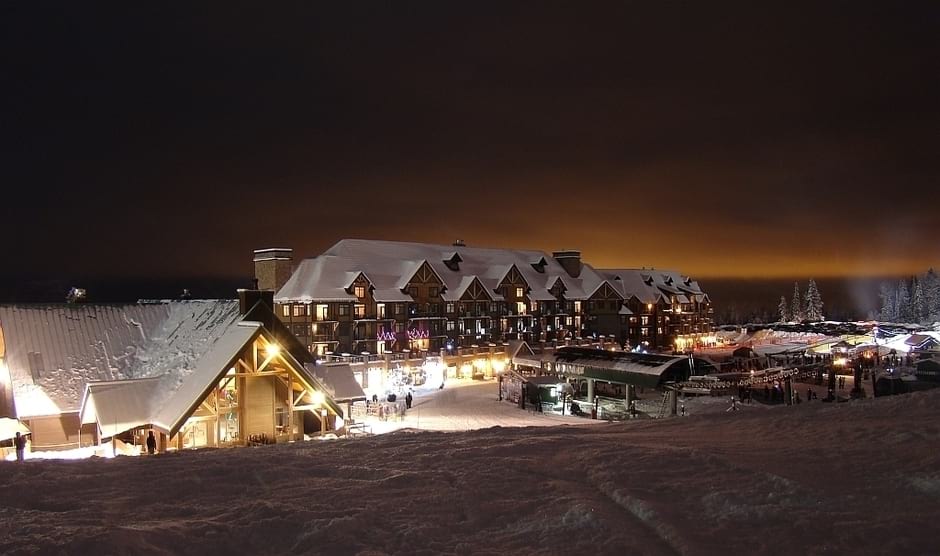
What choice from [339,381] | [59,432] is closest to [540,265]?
[339,381]

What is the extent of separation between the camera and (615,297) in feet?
229

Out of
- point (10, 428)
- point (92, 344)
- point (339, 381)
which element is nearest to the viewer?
point (10, 428)

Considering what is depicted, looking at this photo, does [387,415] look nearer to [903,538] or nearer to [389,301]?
[389,301]

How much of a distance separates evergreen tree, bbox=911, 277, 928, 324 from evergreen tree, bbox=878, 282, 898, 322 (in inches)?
317

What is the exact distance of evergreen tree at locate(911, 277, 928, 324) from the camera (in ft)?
365

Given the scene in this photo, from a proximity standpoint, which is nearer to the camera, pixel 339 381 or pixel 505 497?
pixel 505 497

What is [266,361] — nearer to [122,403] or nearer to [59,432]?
[122,403]

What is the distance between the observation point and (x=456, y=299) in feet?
182

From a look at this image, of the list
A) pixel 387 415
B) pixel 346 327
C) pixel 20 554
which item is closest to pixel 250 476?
pixel 20 554

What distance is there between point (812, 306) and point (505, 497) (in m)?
141

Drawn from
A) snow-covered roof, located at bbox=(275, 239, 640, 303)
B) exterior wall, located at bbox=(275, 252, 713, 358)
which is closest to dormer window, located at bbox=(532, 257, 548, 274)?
snow-covered roof, located at bbox=(275, 239, 640, 303)

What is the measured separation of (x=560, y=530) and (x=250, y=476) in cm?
514

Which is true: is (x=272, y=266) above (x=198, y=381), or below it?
above

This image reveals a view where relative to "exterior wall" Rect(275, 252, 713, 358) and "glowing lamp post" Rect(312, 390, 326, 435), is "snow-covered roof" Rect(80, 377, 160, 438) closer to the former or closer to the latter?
"glowing lamp post" Rect(312, 390, 326, 435)
